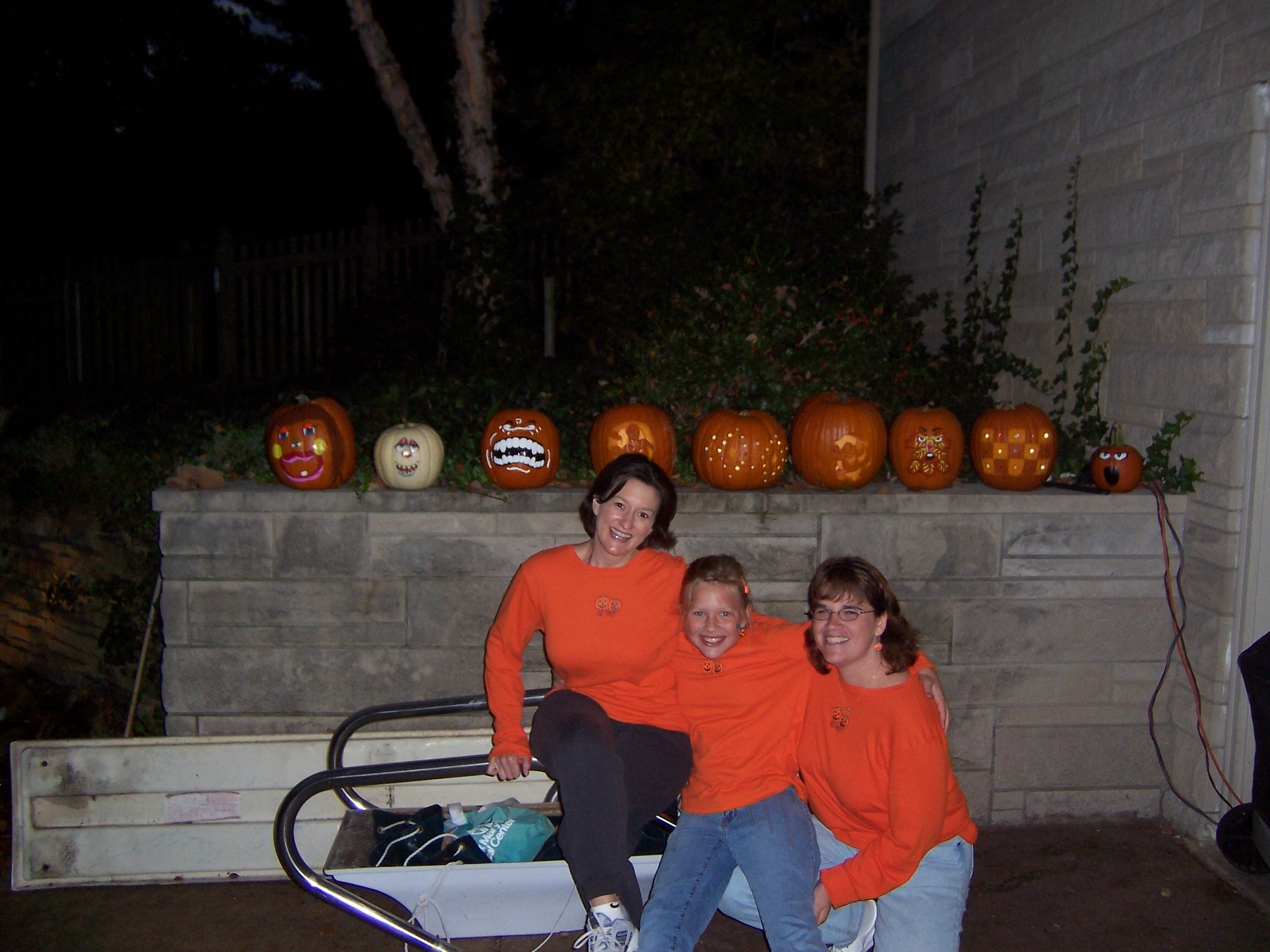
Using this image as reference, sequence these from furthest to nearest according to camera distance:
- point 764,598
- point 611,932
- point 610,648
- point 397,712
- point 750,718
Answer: point 764,598 < point 397,712 < point 610,648 < point 750,718 < point 611,932

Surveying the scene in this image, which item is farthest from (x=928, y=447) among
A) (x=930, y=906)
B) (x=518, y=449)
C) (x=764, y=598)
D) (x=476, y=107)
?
(x=476, y=107)

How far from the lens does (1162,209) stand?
3.68 metres

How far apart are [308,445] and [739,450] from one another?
1.53 meters

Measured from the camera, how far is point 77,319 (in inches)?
379

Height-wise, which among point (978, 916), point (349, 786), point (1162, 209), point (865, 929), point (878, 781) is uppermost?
point (1162, 209)

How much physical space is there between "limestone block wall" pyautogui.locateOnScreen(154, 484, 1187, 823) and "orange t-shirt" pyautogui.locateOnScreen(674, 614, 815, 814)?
0.80 m

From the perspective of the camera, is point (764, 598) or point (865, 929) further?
point (764, 598)

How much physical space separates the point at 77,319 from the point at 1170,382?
9529 millimetres

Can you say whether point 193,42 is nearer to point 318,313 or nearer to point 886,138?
point 318,313

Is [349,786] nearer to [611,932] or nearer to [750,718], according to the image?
[611,932]

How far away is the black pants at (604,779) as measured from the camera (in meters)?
2.50

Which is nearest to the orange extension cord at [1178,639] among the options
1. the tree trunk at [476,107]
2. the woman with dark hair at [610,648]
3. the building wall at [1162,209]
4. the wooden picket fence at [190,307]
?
the building wall at [1162,209]

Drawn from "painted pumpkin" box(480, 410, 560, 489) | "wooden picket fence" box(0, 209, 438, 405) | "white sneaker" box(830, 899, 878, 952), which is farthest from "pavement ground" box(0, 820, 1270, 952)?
"wooden picket fence" box(0, 209, 438, 405)

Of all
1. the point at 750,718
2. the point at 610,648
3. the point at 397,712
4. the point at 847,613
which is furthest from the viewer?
the point at 397,712
